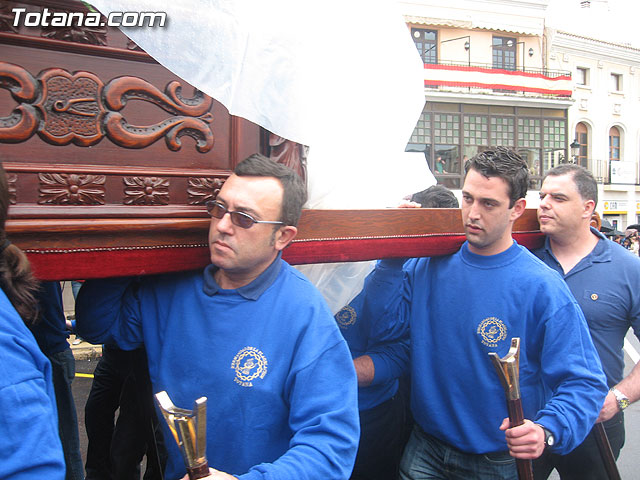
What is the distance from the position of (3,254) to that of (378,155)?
111 centimetres

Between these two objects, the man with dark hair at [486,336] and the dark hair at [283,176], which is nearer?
the dark hair at [283,176]

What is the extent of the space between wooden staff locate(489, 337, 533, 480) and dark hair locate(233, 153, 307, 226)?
26.4 inches

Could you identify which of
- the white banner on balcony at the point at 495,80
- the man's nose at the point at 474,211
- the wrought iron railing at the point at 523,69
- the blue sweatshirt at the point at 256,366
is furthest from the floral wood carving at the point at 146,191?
the wrought iron railing at the point at 523,69

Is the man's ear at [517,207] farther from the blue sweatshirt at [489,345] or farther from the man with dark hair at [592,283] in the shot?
the man with dark hair at [592,283]

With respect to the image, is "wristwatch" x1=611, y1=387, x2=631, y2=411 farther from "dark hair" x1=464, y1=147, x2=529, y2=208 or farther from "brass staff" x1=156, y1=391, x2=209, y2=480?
"brass staff" x1=156, y1=391, x2=209, y2=480

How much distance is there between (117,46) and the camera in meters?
1.39

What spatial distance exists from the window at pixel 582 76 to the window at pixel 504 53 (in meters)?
4.30

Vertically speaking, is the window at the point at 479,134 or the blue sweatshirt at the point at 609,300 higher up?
the window at the point at 479,134

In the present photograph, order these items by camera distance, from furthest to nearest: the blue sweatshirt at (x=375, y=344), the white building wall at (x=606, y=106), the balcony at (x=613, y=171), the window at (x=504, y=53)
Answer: the balcony at (x=613, y=171) → the white building wall at (x=606, y=106) → the window at (x=504, y=53) → the blue sweatshirt at (x=375, y=344)

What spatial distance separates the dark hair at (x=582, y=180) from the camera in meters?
2.73

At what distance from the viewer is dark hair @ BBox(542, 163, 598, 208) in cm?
273

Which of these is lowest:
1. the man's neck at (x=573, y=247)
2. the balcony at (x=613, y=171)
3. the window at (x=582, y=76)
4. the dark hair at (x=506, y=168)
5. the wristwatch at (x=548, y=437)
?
the wristwatch at (x=548, y=437)

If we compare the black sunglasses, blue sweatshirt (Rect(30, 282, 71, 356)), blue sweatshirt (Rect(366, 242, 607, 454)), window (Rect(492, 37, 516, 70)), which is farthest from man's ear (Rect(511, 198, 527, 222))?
window (Rect(492, 37, 516, 70))

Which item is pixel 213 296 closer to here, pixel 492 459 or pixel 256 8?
pixel 256 8
